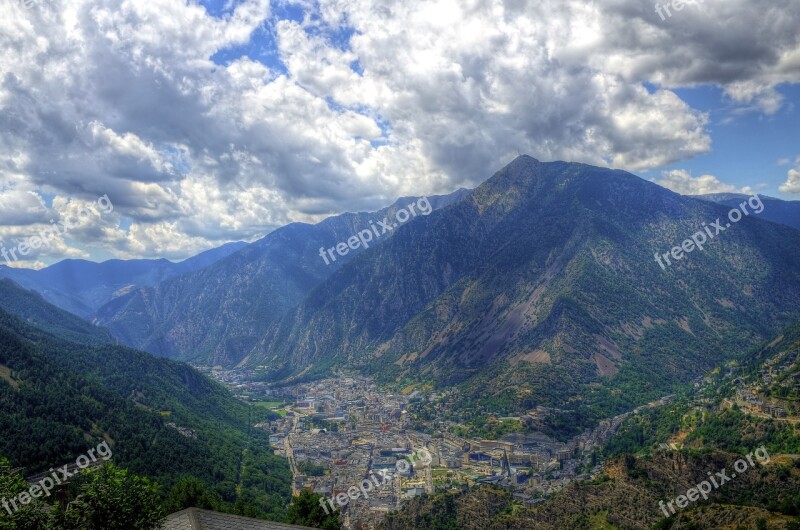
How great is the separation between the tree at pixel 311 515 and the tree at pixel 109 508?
4191cm

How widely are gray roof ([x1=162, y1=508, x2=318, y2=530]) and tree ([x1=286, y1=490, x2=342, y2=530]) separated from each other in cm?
3408

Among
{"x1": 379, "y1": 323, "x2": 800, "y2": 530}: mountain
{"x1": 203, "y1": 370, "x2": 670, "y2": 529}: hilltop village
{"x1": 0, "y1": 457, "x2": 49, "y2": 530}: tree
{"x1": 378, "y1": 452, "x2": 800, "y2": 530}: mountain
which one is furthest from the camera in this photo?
{"x1": 203, "y1": 370, "x2": 670, "y2": 529}: hilltop village

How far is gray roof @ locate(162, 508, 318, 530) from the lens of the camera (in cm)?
3409

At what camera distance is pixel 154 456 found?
114 meters

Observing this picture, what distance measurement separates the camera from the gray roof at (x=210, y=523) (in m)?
34.1

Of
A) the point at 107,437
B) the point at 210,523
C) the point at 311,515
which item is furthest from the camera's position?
the point at 107,437

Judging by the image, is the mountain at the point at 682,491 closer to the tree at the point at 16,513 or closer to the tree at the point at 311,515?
the tree at the point at 311,515

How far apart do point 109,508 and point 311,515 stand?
147ft

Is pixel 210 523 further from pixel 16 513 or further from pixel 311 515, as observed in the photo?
pixel 311 515

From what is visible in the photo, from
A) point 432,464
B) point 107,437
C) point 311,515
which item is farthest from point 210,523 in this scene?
point 432,464

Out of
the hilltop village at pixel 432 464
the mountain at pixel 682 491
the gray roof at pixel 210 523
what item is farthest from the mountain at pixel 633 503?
the gray roof at pixel 210 523

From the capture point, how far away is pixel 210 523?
35062 mm

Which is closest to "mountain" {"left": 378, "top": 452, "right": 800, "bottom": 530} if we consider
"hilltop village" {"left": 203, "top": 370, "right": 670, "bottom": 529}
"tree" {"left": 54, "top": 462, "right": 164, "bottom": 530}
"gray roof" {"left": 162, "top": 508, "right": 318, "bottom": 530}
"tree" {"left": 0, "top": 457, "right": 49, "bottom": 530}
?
"hilltop village" {"left": 203, "top": 370, "right": 670, "bottom": 529}

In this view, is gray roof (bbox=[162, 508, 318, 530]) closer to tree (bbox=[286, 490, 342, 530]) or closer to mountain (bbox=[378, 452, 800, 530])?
tree (bbox=[286, 490, 342, 530])
